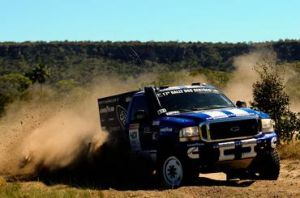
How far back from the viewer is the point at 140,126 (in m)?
12.0

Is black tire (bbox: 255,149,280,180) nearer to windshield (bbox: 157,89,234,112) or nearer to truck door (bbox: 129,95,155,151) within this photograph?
windshield (bbox: 157,89,234,112)

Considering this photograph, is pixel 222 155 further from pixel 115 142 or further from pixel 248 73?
pixel 248 73

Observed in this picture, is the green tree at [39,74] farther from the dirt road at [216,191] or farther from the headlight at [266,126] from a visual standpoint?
the headlight at [266,126]

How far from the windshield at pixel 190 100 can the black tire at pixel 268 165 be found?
1392 millimetres

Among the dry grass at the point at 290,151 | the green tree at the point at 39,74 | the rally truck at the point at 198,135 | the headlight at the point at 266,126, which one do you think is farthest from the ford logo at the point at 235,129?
the green tree at the point at 39,74

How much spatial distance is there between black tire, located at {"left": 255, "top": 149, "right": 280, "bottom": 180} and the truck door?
206cm

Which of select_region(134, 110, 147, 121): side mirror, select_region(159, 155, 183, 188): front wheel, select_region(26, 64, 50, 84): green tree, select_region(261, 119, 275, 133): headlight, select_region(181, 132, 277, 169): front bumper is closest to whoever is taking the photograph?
select_region(181, 132, 277, 169): front bumper

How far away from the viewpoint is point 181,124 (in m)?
10.7

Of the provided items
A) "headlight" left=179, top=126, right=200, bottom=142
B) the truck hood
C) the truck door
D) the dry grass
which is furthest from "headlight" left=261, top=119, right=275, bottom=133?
the dry grass

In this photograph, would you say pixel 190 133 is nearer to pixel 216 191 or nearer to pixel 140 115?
pixel 216 191

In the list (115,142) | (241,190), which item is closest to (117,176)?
(115,142)

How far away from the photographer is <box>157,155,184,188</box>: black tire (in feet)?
35.2

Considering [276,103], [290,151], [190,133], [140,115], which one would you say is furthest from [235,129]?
[276,103]

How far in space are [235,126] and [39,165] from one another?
694 cm
